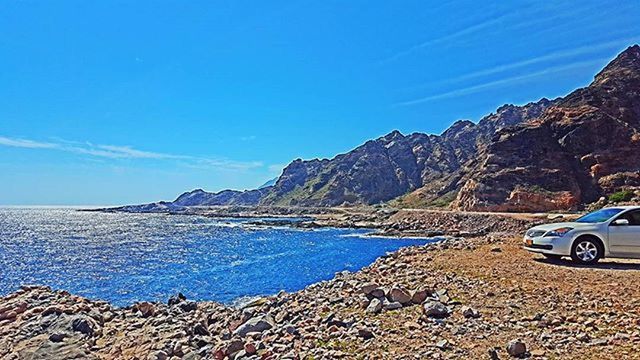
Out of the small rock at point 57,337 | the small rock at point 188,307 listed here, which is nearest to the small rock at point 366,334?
the small rock at point 57,337

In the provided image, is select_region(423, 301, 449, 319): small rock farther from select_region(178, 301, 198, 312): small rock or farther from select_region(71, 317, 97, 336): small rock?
select_region(71, 317, 97, 336): small rock

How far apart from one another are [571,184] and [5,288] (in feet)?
310

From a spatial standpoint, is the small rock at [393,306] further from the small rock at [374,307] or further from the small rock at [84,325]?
the small rock at [84,325]

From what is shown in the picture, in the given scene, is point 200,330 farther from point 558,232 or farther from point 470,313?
point 558,232

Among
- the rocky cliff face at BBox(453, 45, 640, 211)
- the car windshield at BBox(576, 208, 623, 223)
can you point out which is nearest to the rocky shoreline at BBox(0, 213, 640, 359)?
the car windshield at BBox(576, 208, 623, 223)

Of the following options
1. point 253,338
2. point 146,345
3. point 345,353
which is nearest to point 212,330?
point 146,345

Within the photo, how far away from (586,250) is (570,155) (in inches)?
3774

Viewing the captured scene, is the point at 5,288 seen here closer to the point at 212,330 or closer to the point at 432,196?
the point at 212,330

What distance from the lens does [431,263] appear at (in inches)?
623

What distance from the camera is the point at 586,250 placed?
13.8m

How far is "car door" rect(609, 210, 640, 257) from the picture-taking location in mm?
13266

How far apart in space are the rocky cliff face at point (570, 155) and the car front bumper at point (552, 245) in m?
79.8

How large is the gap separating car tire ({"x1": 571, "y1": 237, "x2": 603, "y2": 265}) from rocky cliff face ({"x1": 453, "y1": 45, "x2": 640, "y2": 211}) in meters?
80.1

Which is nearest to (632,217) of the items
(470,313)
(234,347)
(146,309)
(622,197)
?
(470,313)
